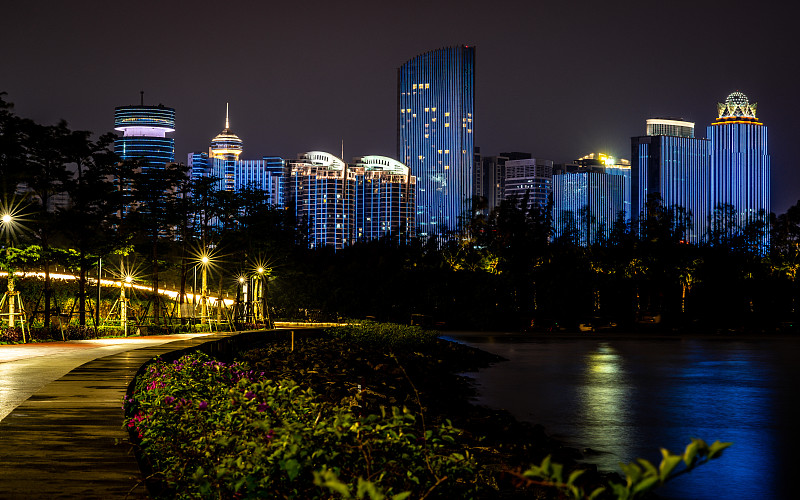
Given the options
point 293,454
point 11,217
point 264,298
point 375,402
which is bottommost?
point 375,402

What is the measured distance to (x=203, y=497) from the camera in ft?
22.4

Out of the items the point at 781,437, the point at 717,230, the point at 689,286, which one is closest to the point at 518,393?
the point at 781,437

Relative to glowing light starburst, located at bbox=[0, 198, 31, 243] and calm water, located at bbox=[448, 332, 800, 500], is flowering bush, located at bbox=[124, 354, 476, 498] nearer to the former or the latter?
calm water, located at bbox=[448, 332, 800, 500]

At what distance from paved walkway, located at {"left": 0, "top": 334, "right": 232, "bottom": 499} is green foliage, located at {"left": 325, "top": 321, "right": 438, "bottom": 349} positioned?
2092 cm

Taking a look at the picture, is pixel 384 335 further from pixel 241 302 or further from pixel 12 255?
pixel 12 255

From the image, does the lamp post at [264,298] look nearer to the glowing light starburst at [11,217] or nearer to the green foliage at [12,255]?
the glowing light starburst at [11,217]

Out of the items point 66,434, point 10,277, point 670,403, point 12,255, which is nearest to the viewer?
point 66,434

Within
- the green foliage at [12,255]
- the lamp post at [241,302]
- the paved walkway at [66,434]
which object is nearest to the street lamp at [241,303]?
the lamp post at [241,302]

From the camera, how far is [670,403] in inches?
1032

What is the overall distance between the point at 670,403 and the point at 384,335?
53.2 feet

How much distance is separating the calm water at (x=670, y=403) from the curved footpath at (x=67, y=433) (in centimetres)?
894

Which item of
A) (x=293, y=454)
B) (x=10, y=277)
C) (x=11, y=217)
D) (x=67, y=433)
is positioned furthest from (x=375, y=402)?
(x=10, y=277)

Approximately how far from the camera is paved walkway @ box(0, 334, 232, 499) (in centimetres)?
754

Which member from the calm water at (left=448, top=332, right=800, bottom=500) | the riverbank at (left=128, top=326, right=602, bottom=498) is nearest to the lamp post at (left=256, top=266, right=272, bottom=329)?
the riverbank at (left=128, top=326, right=602, bottom=498)
